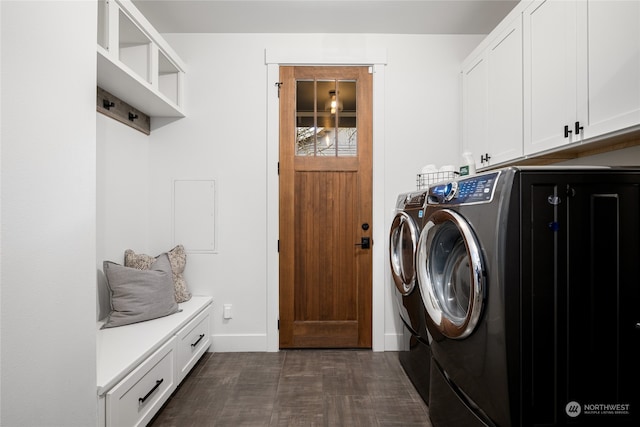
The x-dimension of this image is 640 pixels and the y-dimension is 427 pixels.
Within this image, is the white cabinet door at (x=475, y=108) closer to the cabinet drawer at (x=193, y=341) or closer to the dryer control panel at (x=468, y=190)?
the dryer control panel at (x=468, y=190)

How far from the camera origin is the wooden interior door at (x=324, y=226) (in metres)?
2.89

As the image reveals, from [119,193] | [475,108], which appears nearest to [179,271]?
[119,193]

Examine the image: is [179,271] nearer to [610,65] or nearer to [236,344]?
[236,344]

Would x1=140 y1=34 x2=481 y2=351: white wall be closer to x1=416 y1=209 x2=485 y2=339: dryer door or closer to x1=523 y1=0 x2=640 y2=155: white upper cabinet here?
x1=416 y1=209 x2=485 y2=339: dryer door

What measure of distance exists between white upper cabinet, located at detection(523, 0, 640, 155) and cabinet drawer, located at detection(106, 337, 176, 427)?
235cm

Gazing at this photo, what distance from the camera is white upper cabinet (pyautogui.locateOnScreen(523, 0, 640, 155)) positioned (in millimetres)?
1320

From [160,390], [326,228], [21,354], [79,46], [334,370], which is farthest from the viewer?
[326,228]

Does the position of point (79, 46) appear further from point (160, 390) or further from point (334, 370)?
point (334, 370)

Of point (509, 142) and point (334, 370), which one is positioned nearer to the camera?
point (509, 142)

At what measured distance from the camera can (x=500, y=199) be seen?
1.24m

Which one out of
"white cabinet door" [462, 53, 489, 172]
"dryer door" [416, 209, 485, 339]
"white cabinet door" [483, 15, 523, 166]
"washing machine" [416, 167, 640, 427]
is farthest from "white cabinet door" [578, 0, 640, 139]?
"white cabinet door" [462, 53, 489, 172]

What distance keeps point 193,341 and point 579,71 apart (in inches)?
107

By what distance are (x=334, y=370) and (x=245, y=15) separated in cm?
273

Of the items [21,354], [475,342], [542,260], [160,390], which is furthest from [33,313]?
[542,260]
